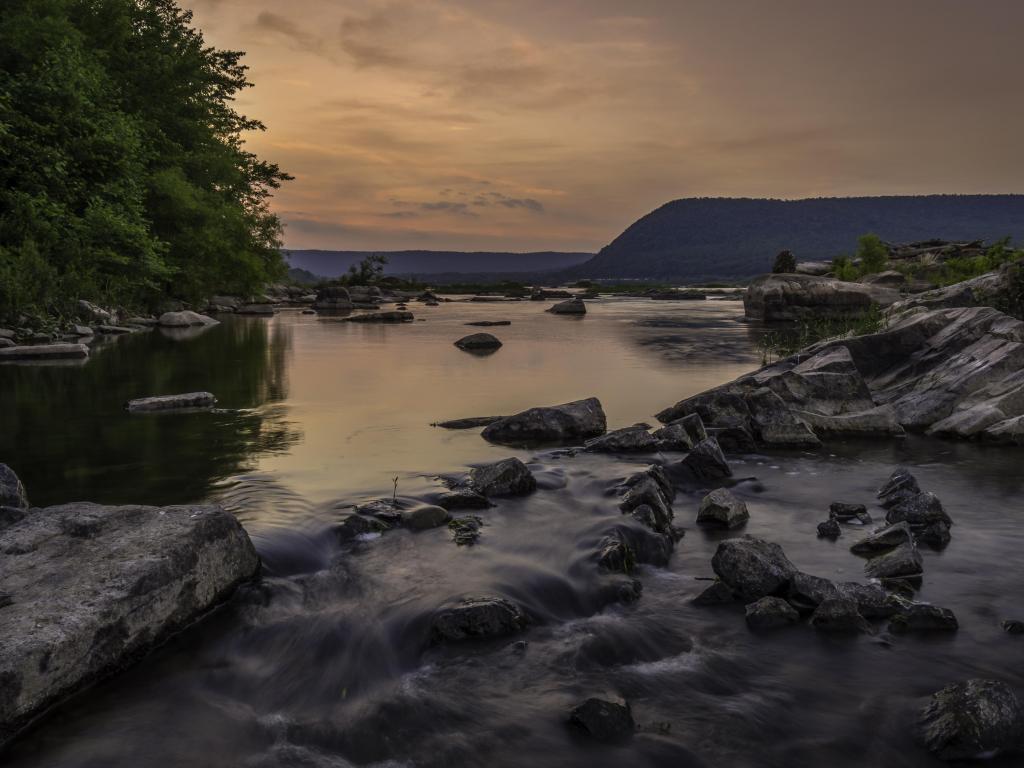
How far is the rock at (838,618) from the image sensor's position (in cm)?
649

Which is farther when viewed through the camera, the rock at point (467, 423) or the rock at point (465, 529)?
the rock at point (467, 423)

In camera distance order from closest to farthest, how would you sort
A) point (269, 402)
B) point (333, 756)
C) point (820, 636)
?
point (333, 756), point (820, 636), point (269, 402)

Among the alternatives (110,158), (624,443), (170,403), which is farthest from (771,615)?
(110,158)

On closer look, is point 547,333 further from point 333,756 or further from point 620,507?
point 333,756

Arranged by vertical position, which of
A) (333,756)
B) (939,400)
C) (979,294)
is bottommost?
(333,756)

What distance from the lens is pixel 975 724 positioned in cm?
482

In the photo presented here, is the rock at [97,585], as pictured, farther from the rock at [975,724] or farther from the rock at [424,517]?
the rock at [975,724]

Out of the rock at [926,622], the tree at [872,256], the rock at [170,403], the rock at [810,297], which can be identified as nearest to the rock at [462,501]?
the rock at [926,622]

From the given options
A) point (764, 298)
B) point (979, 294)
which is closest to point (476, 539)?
point (979, 294)

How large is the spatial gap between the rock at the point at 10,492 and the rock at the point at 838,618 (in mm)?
8421

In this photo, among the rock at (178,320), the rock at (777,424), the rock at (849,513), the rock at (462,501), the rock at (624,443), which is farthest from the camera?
the rock at (178,320)

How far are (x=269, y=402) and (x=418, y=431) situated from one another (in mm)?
5486

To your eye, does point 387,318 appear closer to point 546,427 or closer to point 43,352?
point 43,352

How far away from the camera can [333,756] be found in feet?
16.2
